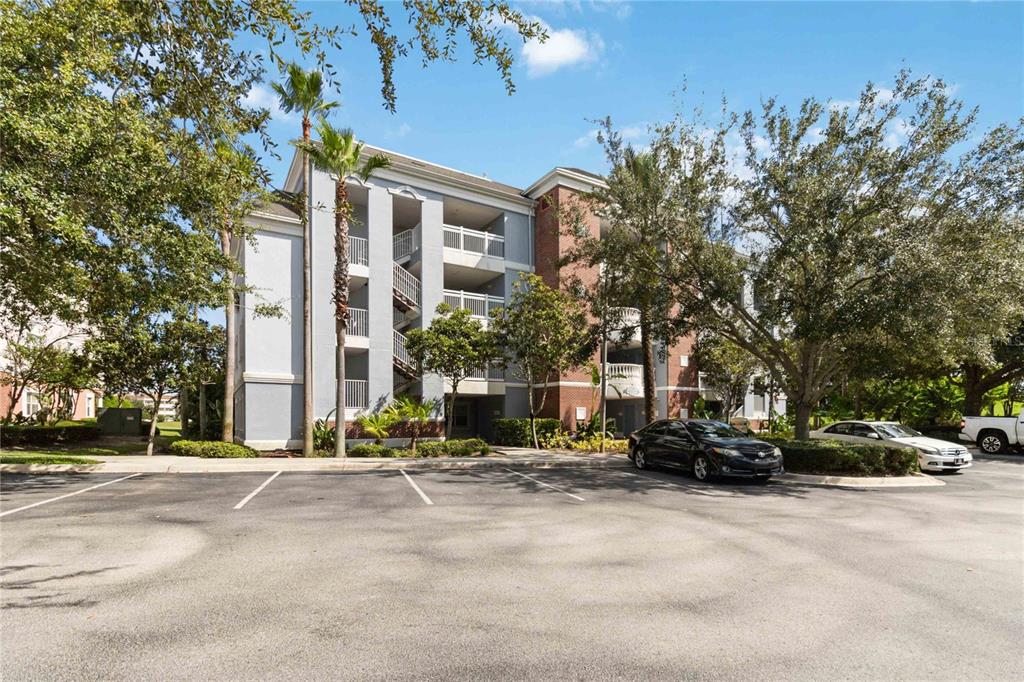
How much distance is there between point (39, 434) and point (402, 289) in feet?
53.3

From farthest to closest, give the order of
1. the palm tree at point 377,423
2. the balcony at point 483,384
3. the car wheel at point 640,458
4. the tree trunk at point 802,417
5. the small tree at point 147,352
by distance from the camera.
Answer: the balcony at point 483,384
the palm tree at point 377,423
the small tree at point 147,352
the tree trunk at point 802,417
the car wheel at point 640,458

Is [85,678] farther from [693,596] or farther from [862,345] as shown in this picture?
[862,345]

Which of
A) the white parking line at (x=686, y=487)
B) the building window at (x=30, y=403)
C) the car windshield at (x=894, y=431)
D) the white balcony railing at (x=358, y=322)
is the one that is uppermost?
the white balcony railing at (x=358, y=322)

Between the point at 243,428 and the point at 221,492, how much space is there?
11.4 metres

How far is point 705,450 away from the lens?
14.0 meters

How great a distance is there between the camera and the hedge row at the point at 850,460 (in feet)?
48.1

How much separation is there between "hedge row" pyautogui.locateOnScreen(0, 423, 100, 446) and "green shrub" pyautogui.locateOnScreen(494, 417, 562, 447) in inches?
754

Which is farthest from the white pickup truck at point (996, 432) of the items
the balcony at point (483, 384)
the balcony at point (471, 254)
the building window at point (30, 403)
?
the building window at point (30, 403)

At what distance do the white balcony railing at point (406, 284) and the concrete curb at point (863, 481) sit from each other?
52.3 feet

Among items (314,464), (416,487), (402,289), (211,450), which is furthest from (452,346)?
(211,450)

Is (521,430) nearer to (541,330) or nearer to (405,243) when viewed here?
(541,330)

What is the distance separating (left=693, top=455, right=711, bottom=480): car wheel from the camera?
13.9 metres

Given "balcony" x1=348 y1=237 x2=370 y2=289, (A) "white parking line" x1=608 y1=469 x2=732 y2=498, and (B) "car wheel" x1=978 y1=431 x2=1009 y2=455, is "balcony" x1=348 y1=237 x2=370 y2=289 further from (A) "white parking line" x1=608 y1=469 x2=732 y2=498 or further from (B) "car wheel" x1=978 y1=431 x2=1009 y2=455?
(B) "car wheel" x1=978 y1=431 x2=1009 y2=455

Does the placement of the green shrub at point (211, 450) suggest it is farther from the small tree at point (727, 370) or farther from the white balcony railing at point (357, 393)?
the small tree at point (727, 370)
